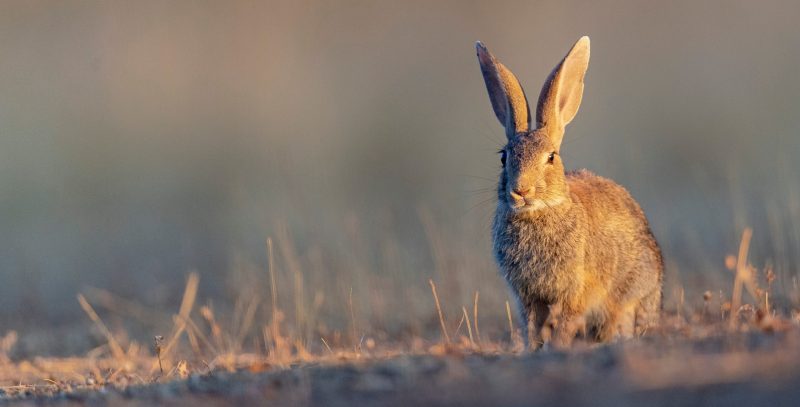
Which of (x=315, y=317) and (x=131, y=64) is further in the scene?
(x=131, y=64)

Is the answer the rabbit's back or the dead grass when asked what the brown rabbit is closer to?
the rabbit's back

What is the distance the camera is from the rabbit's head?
6.73 meters

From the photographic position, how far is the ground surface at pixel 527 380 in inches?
165

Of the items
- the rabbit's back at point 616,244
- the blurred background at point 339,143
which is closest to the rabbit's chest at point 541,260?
the rabbit's back at point 616,244

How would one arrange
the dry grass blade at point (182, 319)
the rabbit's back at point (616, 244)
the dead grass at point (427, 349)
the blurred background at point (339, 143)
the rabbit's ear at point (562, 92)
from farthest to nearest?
the blurred background at point (339, 143) < the rabbit's ear at point (562, 92) < the dry grass blade at point (182, 319) < the rabbit's back at point (616, 244) < the dead grass at point (427, 349)

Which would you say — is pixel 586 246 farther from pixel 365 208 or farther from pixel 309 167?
pixel 309 167

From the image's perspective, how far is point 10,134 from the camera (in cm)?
1719

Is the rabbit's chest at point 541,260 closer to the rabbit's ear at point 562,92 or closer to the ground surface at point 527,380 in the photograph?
the rabbit's ear at point 562,92

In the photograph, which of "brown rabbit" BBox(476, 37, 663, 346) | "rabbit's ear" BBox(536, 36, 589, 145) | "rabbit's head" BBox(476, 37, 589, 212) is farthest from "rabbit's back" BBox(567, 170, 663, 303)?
"rabbit's ear" BBox(536, 36, 589, 145)

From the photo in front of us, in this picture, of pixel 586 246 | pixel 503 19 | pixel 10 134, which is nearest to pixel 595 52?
pixel 503 19

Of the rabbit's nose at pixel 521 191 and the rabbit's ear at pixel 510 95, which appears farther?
the rabbit's ear at pixel 510 95

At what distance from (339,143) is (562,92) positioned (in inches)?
369

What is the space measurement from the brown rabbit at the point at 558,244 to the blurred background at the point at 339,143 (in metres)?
2.09

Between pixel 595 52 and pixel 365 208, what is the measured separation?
213 inches
